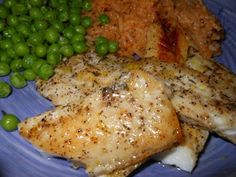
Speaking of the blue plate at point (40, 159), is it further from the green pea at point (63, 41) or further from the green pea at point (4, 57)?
the green pea at point (63, 41)

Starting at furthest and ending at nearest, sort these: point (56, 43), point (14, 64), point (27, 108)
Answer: point (56, 43) → point (14, 64) → point (27, 108)

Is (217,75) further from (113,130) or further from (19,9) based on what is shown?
(19,9)

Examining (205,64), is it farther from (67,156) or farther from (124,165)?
(67,156)

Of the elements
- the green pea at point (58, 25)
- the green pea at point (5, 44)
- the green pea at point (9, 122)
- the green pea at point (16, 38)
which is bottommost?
the green pea at point (9, 122)

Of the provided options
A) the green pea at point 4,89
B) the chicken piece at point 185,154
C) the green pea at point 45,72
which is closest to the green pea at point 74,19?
the green pea at point 45,72

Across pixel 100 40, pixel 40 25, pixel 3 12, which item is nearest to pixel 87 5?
pixel 100 40

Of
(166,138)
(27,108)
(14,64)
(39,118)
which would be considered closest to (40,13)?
(14,64)
